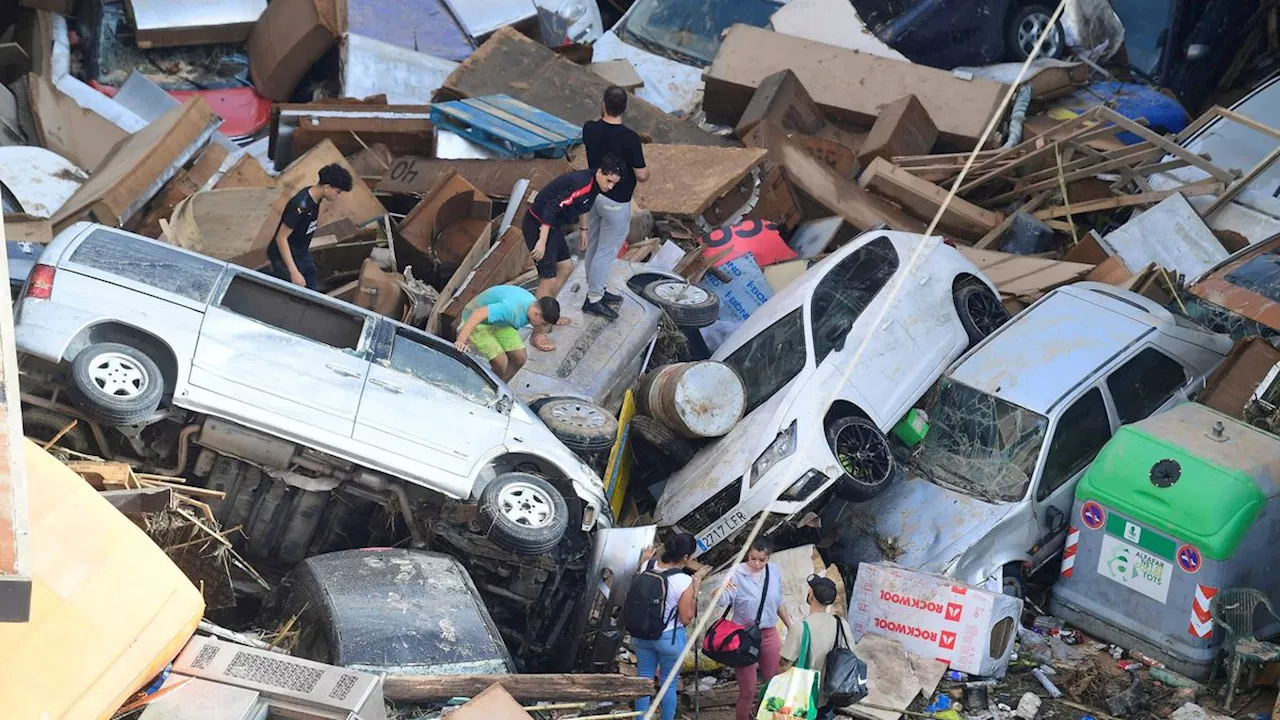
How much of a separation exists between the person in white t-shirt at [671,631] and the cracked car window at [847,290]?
257 cm

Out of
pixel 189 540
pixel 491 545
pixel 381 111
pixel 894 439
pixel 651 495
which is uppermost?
pixel 381 111

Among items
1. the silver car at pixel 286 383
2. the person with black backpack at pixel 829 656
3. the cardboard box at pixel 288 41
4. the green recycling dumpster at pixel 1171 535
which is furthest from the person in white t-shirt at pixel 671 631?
the cardboard box at pixel 288 41

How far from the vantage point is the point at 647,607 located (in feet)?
27.1

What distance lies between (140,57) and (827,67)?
7028mm

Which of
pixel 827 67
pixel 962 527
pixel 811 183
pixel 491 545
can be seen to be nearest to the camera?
pixel 491 545

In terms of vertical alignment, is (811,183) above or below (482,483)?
above

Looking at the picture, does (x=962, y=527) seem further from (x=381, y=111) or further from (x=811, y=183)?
(x=381, y=111)

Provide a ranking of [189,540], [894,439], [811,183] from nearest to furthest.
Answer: [189,540]
[894,439]
[811,183]

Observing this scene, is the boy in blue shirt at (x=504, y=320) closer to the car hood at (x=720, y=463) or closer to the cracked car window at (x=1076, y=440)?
the car hood at (x=720, y=463)

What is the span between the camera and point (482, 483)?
30.1 feet

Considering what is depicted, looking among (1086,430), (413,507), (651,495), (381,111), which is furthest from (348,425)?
(381,111)

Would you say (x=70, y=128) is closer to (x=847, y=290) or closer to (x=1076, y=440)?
(x=847, y=290)

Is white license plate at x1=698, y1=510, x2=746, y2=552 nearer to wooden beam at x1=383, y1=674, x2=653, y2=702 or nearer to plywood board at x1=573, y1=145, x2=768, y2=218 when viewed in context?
wooden beam at x1=383, y1=674, x2=653, y2=702

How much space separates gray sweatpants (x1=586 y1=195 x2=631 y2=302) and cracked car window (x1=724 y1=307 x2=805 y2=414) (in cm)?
107
